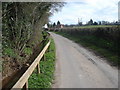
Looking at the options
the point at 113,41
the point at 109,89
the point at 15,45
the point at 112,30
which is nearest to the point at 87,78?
the point at 109,89

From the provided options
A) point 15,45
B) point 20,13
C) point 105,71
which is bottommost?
point 105,71

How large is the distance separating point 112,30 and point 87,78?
13866 mm

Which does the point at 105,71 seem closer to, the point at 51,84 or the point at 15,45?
the point at 51,84

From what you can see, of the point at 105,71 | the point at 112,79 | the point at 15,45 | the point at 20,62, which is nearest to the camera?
the point at 112,79

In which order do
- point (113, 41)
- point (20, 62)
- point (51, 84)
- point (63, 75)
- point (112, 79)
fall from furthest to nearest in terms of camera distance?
point (113, 41)
point (20, 62)
point (63, 75)
point (112, 79)
point (51, 84)

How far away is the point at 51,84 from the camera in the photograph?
7.96 meters

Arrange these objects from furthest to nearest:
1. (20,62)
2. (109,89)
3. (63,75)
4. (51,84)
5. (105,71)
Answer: (20,62) < (105,71) < (63,75) < (51,84) < (109,89)

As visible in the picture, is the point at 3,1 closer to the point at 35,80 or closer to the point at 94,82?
the point at 35,80

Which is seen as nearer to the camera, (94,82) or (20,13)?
(94,82)

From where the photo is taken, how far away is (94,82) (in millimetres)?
8141

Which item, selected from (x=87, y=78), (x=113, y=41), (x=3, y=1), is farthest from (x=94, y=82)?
(x=113, y=41)

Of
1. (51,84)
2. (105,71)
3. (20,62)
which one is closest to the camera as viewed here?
(51,84)

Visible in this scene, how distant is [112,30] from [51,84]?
597 inches

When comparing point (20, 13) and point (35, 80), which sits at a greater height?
point (20, 13)
